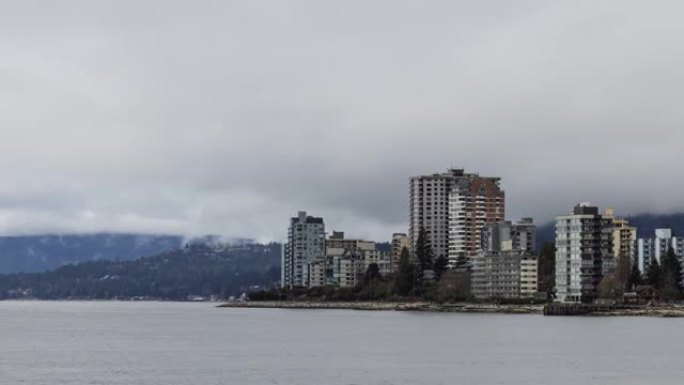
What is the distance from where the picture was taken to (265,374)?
351 ft

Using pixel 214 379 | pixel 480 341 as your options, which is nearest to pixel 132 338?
pixel 480 341

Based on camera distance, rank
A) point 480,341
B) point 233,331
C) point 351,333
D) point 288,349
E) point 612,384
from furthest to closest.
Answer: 1. point 233,331
2. point 351,333
3. point 480,341
4. point 288,349
5. point 612,384

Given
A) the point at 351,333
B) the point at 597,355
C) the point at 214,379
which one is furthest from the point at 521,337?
the point at 214,379

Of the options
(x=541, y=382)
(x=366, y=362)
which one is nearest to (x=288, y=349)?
(x=366, y=362)

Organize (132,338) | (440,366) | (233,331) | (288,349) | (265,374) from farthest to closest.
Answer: (233,331), (132,338), (288,349), (440,366), (265,374)

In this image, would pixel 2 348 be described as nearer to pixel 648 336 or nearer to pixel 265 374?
pixel 265 374

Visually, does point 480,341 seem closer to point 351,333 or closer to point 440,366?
point 351,333

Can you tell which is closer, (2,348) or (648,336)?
(2,348)

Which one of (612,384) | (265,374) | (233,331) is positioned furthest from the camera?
(233,331)

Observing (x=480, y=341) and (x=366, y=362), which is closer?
(x=366, y=362)

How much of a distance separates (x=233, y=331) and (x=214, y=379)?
9193 cm

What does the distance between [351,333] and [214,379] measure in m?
80.6

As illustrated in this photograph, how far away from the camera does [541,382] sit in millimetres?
101188

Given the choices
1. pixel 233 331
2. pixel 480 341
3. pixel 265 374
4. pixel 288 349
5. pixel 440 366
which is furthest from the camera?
pixel 233 331
